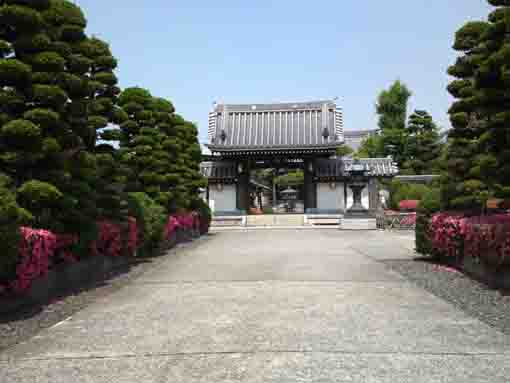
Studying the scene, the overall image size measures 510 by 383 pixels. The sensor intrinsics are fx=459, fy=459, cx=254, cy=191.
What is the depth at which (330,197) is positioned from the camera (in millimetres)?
29859

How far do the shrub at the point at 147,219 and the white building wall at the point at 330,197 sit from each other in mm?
18145

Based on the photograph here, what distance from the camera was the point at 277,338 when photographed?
469cm

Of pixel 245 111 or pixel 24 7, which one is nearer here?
pixel 24 7

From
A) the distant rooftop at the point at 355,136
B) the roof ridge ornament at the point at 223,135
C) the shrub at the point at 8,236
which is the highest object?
the distant rooftop at the point at 355,136

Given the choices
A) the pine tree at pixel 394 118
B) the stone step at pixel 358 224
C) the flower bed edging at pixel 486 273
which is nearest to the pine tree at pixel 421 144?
the pine tree at pixel 394 118

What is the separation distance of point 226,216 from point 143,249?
55.6ft

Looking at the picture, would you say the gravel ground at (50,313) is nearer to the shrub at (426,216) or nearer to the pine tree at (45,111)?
the pine tree at (45,111)

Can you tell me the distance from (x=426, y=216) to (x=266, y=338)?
7.32 metres

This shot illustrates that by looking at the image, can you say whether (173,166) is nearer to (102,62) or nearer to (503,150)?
(102,62)


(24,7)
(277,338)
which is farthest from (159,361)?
(24,7)

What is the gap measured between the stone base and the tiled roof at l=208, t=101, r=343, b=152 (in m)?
6.04

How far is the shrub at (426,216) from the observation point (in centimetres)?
1075

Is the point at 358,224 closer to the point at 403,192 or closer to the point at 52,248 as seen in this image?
the point at 403,192

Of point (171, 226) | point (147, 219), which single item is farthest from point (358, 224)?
point (147, 219)
